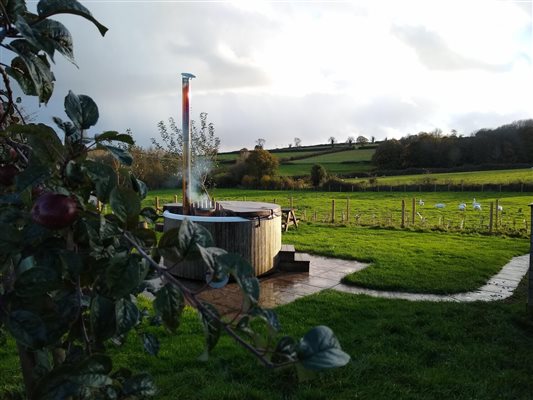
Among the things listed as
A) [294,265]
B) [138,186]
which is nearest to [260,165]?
[294,265]

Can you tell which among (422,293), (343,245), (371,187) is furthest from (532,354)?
(371,187)

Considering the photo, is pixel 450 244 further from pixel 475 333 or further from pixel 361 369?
pixel 361 369

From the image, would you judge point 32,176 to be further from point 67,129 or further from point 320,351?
point 320,351

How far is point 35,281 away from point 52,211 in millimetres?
153

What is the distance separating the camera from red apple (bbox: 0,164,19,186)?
1033 millimetres

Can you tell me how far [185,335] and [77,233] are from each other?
4350mm

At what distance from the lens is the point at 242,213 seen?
773cm

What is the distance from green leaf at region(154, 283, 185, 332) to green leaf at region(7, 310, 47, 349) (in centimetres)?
22

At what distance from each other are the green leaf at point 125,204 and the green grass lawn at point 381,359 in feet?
7.27

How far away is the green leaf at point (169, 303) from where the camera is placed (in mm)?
840

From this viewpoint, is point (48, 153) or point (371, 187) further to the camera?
point (371, 187)

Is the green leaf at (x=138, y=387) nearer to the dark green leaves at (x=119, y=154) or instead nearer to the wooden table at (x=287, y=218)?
the dark green leaves at (x=119, y=154)

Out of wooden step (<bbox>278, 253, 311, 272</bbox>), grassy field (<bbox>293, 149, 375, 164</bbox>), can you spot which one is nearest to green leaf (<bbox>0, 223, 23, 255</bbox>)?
wooden step (<bbox>278, 253, 311, 272</bbox>)

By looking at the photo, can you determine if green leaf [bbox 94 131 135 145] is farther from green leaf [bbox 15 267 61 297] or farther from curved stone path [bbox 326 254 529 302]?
curved stone path [bbox 326 254 529 302]
